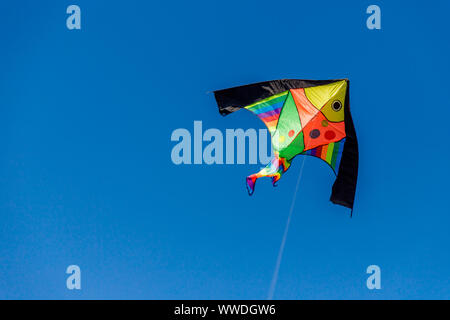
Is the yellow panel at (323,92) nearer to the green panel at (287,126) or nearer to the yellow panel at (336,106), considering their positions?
the yellow panel at (336,106)

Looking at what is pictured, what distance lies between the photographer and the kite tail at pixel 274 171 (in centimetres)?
835

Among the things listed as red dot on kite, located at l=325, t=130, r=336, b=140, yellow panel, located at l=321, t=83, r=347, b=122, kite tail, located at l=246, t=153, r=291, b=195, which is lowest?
kite tail, located at l=246, t=153, r=291, b=195

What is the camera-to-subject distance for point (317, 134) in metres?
8.96

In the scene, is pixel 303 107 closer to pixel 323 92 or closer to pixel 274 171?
pixel 323 92

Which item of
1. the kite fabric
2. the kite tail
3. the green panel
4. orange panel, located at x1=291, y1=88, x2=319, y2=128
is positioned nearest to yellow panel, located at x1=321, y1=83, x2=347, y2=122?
the kite fabric

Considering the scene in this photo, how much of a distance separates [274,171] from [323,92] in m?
1.44

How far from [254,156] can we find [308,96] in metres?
1.59

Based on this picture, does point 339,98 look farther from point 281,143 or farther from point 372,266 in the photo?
point 372,266

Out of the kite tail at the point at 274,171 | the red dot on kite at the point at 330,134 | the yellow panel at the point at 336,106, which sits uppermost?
the yellow panel at the point at 336,106

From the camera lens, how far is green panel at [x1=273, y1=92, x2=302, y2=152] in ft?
29.4

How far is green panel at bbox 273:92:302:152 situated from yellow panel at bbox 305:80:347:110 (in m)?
0.30

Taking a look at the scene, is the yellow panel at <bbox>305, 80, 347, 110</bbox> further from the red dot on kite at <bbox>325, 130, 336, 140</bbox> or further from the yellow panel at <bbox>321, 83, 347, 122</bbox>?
the red dot on kite at <bbox>325, 130, 336, 140</bbox>

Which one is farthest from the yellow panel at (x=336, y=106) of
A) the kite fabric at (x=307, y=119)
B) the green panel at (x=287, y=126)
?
the green panel at (x=287, y=126)

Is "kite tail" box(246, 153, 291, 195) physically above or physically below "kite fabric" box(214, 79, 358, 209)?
below
